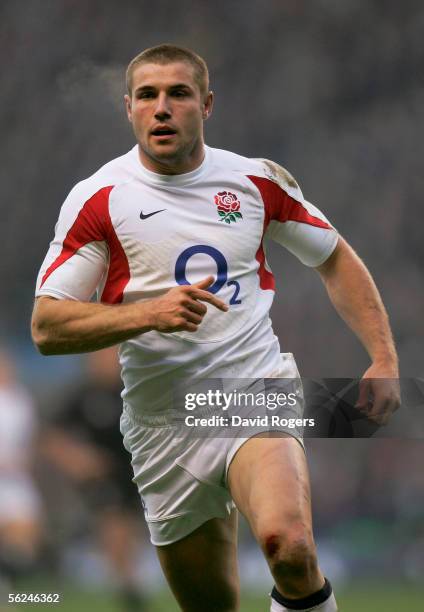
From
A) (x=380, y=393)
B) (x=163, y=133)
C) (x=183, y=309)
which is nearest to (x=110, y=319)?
(x=183, y=309)

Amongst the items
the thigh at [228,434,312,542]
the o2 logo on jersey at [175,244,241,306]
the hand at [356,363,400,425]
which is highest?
the o2 logo on jersey at [175,244,241,306]

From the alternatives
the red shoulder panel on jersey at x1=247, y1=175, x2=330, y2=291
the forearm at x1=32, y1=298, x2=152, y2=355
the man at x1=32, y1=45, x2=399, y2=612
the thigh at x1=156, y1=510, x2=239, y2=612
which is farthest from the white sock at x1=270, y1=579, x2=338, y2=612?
the red shoulder panel on jersey at x1=247, y1=175, x2=330, y2=291

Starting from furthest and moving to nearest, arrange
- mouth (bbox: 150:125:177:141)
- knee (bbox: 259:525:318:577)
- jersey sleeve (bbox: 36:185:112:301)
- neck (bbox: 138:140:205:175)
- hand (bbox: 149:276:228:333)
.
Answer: neck (bbox: 138:140:205:175)
mouth (bbox: 150:125:177:141)
jersey sleeve (bbox: 36:185:112:301)
hand (bbox: 149:276:228:333)
knee (bbox: 259:525:318:577)

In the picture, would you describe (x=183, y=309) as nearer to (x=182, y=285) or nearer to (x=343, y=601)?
(x=182, y=285)

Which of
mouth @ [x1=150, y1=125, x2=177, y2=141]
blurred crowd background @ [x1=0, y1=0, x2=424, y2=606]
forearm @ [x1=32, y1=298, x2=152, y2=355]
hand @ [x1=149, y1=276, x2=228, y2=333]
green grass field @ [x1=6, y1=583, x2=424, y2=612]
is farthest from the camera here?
blurred crowd background @ [x1=0, y1=0, x2=424, y2=606]

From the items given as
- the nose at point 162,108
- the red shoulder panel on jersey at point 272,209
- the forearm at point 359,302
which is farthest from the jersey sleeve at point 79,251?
the forearm at point 359,302

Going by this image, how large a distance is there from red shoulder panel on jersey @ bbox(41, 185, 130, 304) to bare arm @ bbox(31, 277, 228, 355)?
0.18 metres

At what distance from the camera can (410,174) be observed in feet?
31.7

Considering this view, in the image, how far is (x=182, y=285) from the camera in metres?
3.88

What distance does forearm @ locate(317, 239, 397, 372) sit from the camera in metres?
4.11

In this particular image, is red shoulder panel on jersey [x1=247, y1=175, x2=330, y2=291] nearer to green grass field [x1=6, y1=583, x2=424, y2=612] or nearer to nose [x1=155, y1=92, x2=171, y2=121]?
nose [x1=155, y1=92, x2=171, y2=121]

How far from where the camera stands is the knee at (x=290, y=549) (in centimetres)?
324

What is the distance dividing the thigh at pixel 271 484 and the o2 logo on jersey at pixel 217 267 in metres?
0.57

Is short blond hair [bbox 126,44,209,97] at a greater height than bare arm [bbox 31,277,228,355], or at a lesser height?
greater
